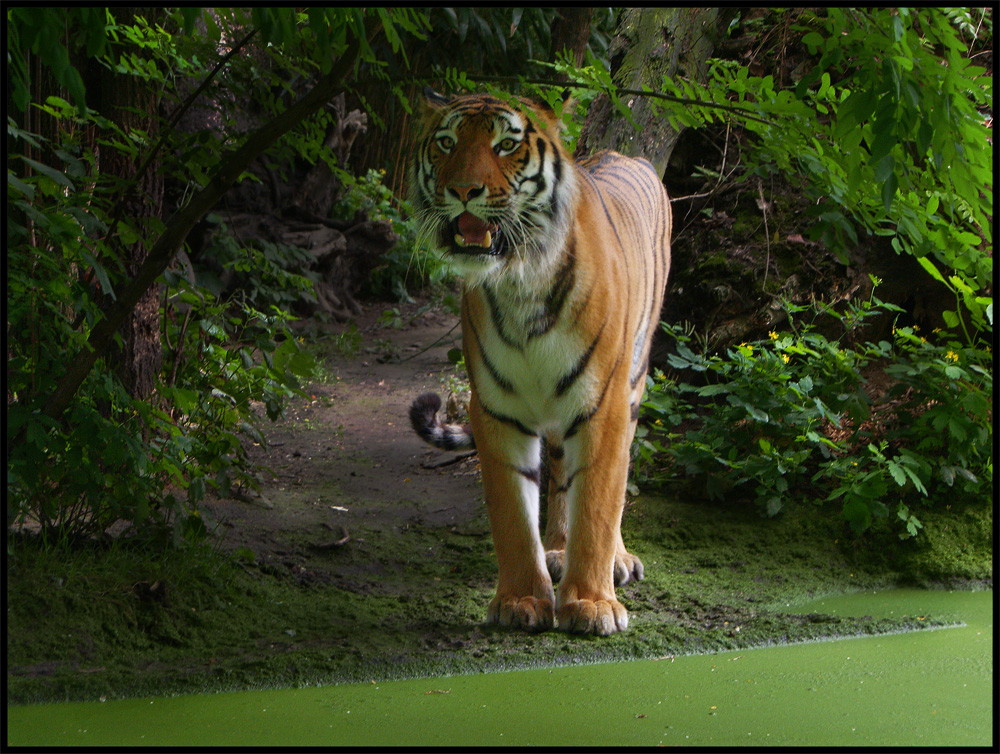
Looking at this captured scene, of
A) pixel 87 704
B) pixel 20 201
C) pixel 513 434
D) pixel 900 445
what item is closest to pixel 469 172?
pixel 513 434

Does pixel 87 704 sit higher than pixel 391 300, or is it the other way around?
pixel 87 704

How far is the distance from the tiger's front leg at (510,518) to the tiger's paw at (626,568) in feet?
1.86

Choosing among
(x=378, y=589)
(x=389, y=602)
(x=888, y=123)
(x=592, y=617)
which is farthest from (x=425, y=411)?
(x=888, y=123)

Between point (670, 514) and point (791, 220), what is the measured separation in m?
2.21

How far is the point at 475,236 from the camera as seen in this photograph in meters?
3.20

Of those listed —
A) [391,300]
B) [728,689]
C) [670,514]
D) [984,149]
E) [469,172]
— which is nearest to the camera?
[984,149]

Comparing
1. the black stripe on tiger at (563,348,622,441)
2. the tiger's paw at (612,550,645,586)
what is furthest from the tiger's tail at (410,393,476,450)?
the black stripe on tiger at (563,348,622,441)

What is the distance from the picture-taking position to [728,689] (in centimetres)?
267

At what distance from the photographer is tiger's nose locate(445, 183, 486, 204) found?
3125 mm

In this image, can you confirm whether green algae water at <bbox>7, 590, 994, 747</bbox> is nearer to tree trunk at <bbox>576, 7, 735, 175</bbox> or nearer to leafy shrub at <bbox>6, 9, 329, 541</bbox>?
leafy shrub at <bbox>6, 9, 329, 541</bbox>

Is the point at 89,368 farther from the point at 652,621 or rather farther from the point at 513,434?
the point at 652,621

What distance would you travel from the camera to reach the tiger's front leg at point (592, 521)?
3330 mm

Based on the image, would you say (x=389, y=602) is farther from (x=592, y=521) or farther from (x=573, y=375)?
(x=573, y=375)

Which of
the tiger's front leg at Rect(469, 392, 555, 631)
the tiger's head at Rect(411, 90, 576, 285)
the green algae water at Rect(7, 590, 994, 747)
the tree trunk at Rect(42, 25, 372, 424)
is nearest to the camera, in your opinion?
the green algae water at Rect(7, 590, 994, 747)
